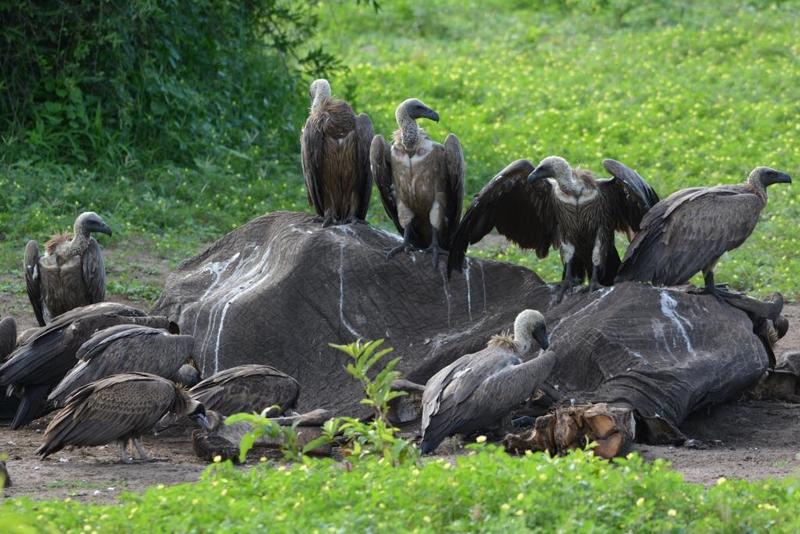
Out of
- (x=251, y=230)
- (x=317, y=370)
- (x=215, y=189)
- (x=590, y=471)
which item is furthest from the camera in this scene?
(x=215, y=189)

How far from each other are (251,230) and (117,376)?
2.59 meters

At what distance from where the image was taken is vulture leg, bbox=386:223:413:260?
933cm

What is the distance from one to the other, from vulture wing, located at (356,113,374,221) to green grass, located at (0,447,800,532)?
169 inches

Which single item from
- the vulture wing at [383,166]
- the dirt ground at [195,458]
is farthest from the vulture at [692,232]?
the vulture wing at [383,166]

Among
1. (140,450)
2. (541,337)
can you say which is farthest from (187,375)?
(541,337)

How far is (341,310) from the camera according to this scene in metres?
9.12

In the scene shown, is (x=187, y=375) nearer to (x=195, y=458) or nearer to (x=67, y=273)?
(x=195, y=458)

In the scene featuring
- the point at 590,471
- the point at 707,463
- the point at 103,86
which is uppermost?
the point at 103,86

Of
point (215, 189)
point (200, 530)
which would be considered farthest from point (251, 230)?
point (200, 530)

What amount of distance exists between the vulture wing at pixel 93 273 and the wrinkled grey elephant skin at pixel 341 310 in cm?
97

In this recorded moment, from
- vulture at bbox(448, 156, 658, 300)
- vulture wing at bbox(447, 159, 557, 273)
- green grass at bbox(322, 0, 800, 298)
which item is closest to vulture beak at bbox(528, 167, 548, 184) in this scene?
vulture at bbox(448, 156, 658, 300)

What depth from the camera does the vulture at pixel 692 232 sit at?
28.6ft

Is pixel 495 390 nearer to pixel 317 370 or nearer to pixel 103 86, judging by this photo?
pixel 317 370

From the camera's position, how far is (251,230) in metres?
9.98
